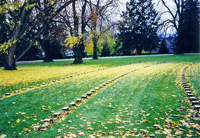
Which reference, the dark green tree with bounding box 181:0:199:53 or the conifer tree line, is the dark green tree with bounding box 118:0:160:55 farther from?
the dark green tree with bounding box 181:0:199:53

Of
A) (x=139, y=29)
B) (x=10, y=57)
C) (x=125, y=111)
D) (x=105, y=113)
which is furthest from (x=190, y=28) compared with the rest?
(x=105, y=113)

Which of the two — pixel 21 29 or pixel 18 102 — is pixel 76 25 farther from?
pixel 18 102

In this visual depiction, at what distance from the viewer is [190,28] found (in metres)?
40.4

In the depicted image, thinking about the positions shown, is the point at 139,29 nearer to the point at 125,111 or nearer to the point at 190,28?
the point at 190,28

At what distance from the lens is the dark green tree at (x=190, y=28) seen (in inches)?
1463

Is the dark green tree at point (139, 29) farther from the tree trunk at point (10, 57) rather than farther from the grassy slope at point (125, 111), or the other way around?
the grassy slope at point (125, 111)

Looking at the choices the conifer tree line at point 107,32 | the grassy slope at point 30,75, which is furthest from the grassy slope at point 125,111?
the conifer tree line at point 107,32

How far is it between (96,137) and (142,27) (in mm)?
46953

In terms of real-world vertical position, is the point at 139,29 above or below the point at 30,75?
above

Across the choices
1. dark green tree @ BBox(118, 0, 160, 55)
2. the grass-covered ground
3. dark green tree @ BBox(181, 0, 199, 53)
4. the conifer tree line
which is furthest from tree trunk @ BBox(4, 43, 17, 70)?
dark green tree @ BBox(118, 0, 160, 55)

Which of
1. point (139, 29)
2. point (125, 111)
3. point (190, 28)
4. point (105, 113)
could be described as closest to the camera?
point (105, 113)

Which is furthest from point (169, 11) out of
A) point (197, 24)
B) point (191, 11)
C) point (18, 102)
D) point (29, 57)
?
point (18, 102)

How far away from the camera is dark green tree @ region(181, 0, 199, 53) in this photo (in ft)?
122

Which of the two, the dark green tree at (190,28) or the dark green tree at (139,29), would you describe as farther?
the dark green tree at (139,29)
